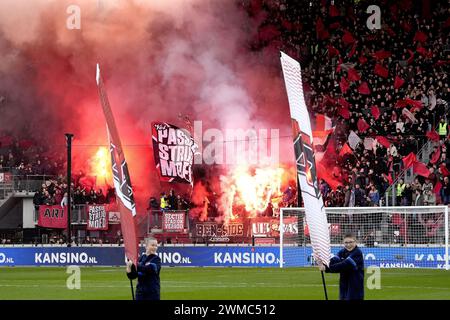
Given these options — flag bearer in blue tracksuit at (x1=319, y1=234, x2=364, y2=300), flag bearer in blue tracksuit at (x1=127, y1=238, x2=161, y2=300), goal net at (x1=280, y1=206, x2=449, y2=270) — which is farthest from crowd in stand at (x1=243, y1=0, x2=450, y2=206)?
flag bearer in blue tracksuit at (x1=127, y1=238, x2=161, y2=300)

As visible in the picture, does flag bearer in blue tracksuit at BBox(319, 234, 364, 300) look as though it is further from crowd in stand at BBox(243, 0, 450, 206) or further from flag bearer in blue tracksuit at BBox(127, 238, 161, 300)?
crowd in stand at BBox(243, 0, 450, 206)

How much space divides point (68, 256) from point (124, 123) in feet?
30.9

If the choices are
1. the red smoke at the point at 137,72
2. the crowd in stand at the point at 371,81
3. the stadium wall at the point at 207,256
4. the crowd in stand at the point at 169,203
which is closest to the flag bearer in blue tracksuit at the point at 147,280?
the stadium wall at the point at 207,256

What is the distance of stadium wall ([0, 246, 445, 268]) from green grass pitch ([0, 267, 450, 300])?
4.85 feet

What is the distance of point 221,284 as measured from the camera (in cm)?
2641

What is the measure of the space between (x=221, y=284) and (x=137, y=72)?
62.1 ft

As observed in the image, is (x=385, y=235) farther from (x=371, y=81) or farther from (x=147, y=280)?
(x=147, y=280)

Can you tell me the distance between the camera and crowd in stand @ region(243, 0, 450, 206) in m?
36.9

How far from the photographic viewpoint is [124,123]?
43500mm

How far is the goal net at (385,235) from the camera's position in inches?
1256

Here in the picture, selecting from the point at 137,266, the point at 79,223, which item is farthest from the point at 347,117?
the point at 137,266

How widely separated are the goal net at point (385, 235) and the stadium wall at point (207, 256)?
1.2 inches

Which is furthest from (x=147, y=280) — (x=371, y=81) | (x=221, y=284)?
(x=371, y=81)
